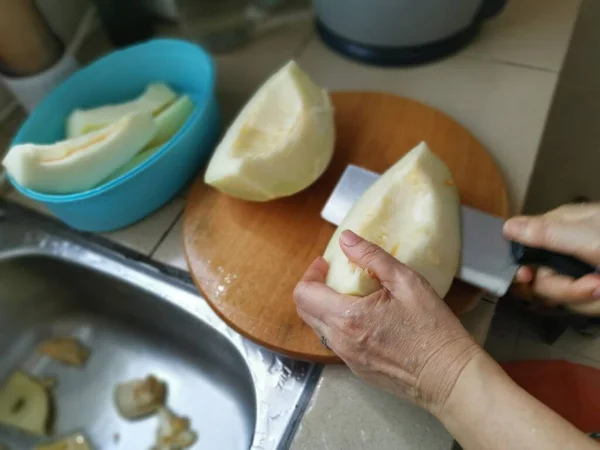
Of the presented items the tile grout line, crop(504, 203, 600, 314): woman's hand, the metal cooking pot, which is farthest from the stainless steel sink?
the tile grout line

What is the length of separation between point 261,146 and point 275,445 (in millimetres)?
387

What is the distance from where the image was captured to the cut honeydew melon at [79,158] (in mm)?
687

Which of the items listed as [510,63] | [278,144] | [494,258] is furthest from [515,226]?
[510,63]

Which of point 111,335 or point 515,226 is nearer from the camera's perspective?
point 515,226

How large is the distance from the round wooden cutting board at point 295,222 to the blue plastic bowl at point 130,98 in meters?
0.06

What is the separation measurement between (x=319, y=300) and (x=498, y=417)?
21cm

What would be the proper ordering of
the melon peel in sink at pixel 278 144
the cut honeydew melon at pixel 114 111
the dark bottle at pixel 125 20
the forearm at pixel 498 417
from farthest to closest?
the dark bottle at pixel 125 20 < the cut honeydew melon at pixel 114 111 < the melon peel in sink at pixel 278 144 < the forearm at pixel 498 417

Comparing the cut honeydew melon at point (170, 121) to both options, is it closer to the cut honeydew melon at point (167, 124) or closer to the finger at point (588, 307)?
the cut honeydew melon at point (167, 124)

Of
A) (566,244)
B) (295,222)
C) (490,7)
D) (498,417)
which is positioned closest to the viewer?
(498,417)

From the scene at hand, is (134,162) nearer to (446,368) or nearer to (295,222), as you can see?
(295,222)

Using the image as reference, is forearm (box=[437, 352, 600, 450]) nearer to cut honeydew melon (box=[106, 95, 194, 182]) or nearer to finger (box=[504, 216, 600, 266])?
finger (box=[504, 216, 600, 266])

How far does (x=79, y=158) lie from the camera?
0.69 m

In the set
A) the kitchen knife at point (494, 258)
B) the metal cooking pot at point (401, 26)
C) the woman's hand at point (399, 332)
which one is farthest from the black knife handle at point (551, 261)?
the metal cooking pot at point (401, 26)

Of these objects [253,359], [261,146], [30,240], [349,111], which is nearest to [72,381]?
→ [30,240]
